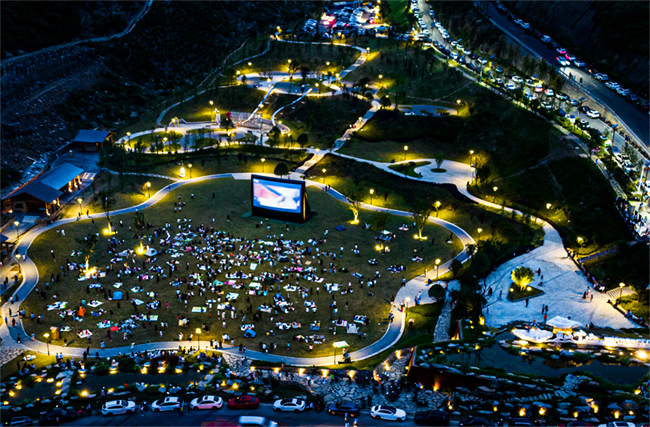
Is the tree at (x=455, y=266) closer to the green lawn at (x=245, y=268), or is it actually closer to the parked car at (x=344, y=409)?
the green lawn at (x=245, y=268)

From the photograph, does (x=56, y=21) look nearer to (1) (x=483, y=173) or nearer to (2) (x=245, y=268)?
(2) (x=245, y=268)

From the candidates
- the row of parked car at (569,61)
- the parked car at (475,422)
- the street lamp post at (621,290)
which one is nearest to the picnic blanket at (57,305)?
the parked car at (475,422)

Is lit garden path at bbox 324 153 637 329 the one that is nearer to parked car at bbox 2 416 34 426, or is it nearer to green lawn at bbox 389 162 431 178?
green lawn at bbox 389 162 431 178

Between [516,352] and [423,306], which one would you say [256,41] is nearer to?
[423,306]

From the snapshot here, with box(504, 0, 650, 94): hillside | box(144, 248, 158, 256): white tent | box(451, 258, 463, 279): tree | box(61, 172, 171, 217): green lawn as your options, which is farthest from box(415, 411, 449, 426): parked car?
box(504, 0, 650, 94): hillside

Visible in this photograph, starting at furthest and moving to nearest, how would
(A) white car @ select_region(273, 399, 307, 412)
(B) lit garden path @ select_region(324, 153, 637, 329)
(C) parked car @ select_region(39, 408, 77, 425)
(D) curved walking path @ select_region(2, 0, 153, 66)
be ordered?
(D) curved walking path @ select_region(2, 0, 153, 66) < (B) lit garden path @ select_region(324, 153, 637, 329) < (A) white car @ select_region(273, 399, 307, 412) < (C) parked car @ select_region(39, 408, 77, 425)
